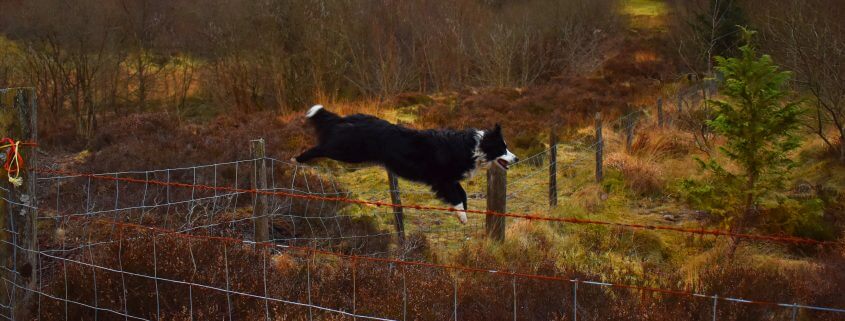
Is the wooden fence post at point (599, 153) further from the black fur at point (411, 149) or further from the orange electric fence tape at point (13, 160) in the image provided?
the orange electric fence tape at point (13, 160)

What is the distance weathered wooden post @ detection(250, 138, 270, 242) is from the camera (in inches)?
208

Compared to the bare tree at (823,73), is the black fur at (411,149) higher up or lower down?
lower down

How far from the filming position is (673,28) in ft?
76.6

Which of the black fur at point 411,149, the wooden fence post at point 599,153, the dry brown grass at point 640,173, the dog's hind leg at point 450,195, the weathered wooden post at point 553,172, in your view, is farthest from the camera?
the wooden fence post at point 599,153

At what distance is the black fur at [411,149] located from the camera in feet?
20.8

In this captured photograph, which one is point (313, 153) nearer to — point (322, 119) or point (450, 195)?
point (322, 119)

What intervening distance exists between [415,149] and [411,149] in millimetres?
44

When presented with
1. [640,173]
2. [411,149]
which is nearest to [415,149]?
[411,149]

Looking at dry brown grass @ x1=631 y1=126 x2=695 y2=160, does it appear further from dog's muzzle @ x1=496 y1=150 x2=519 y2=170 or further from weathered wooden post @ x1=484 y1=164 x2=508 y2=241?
weathered wooden post @ x1=484 y1=164 x2=508 y2=241

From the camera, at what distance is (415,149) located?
251 inches

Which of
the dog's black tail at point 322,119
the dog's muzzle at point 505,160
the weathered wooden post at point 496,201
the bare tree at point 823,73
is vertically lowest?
the weathered wooden post at point 496,201

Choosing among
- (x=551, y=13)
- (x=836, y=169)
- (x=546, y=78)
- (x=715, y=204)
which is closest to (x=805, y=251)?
(x=715, y=204)

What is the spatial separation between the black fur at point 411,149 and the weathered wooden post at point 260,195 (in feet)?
3.79

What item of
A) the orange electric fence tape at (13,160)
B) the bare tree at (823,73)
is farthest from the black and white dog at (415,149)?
the bare tree at (823,73)
